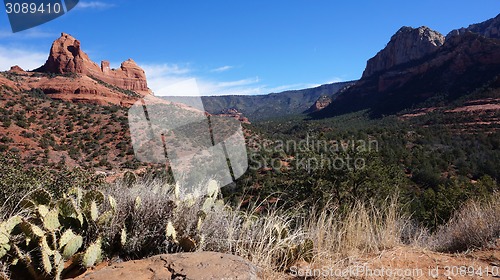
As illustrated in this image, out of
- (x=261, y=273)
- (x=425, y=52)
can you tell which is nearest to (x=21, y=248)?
(x=261, y=273)

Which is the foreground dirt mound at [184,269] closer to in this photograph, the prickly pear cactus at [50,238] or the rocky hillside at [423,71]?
the prickly pear cactus at [50,238]

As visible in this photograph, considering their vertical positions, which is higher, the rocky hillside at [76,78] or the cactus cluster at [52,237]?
the rocky hillside at [76,78]

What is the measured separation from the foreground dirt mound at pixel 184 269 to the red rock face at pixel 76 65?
70658mm

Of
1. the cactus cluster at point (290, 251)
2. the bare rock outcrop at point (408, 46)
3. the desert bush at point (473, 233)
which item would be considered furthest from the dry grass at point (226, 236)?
the bare rock outcrop at point (408, 46)

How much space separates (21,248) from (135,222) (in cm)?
87

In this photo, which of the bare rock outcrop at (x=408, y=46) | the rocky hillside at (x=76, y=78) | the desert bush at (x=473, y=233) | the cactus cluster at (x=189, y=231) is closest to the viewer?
the cactus cluster at (x=189, y=231)

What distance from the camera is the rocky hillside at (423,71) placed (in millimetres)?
68644

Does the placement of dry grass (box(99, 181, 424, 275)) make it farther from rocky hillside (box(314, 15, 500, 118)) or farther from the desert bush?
rocky hillside (box(314, 15, 500, 118))

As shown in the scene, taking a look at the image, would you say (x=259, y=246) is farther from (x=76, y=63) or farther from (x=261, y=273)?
(x=76, y=63)

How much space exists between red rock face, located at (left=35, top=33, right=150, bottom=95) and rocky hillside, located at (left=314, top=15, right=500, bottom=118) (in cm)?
5966

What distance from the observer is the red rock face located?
63812mm

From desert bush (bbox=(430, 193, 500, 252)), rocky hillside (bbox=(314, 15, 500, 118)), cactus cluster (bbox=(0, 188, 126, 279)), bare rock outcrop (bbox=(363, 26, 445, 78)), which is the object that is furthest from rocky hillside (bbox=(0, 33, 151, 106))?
bare rock outcrop (bbox=(363, 26, 445, 78))

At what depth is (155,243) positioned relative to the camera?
114 inches

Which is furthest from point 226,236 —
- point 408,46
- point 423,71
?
point 408,46
